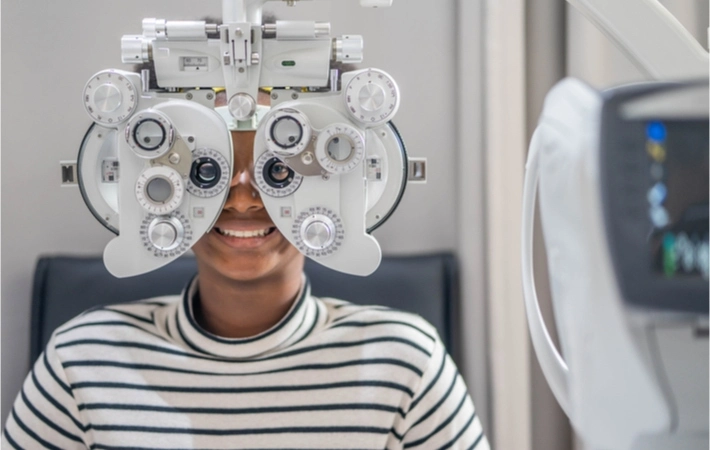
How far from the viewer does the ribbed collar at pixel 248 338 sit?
1.08 metres

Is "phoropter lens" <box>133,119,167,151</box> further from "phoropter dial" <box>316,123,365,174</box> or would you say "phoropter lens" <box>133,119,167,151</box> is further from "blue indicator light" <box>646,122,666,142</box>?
"blue indicator light" <box>646,122,666,142</box>

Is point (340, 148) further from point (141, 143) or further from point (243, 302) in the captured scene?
point (243, 302)

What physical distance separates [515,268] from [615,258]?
3.14 feet

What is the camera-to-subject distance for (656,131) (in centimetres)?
38

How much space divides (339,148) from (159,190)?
0.17 meters

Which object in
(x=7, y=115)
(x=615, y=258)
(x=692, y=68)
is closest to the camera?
(x=615, y=258)

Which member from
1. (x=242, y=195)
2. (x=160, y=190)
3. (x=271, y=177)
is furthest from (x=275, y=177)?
(x=242, y=195)

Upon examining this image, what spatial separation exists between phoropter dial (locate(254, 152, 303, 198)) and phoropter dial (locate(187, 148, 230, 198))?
1.2 inches

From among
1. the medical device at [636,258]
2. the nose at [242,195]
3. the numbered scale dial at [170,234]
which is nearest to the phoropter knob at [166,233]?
the numbered scale dial at [170,234]

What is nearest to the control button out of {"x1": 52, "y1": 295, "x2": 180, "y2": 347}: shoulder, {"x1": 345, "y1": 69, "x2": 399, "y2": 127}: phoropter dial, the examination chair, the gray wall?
{"x1": 345, "y1": 69, "x2": 399, "y2": 127}: phoropter dial

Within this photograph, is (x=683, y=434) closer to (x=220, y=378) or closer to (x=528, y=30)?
(x=220, y=378)

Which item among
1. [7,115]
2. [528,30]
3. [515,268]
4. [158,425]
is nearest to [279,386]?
[158,425]

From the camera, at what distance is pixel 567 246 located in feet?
1.42

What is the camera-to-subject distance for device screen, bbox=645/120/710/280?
1.25 ft
